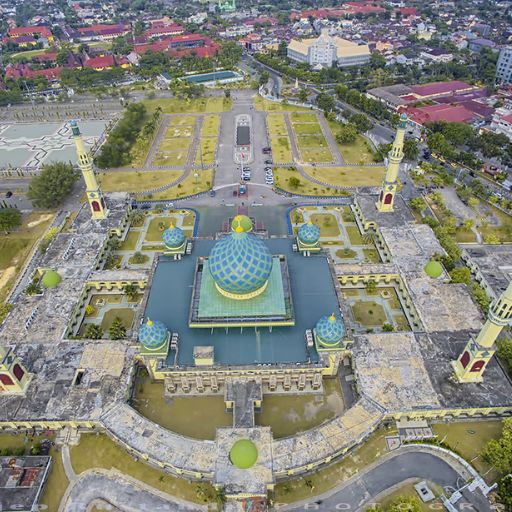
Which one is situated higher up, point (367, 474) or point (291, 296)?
point (291, 296)

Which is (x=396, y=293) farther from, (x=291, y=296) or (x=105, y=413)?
(x=105, y=413)

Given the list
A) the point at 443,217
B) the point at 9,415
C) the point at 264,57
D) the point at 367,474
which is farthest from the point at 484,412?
Result: the point at 264,57

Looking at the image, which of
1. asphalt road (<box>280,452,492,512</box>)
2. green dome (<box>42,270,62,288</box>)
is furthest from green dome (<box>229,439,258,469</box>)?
green dome (<box>42,270,62,288</box>)

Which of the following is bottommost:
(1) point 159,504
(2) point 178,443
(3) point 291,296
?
(1) point 159,504

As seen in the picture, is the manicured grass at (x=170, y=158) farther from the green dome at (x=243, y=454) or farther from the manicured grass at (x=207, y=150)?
the green dome at (x=243, y=454)

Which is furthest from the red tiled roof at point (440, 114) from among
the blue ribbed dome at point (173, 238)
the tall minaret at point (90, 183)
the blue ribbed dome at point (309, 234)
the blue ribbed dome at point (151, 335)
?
the blue ribbed dome at point (151, 335)

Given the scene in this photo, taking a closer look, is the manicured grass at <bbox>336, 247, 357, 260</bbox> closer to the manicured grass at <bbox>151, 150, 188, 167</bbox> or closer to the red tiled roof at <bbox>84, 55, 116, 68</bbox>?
the manicured grass at <bbox>151, 150, 188, 167</bbox>
